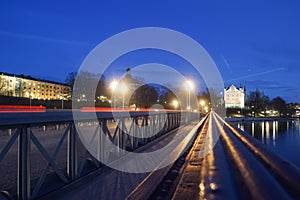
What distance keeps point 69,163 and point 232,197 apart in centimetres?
563

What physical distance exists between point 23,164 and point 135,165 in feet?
14.8

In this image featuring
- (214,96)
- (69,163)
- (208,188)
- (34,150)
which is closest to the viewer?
(208,188)

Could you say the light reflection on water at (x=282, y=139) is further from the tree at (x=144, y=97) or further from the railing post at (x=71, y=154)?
the tree at (x=144, y=97)

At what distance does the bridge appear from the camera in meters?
1.76

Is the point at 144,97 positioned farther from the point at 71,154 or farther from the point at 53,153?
the point at 53,153

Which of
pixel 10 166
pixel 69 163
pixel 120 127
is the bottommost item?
pixel 10 166

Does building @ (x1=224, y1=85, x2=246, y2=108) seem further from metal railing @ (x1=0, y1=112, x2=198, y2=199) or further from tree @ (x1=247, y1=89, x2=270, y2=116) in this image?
metal railing @ (x1=0, y1=112, x2=198, y2=199)

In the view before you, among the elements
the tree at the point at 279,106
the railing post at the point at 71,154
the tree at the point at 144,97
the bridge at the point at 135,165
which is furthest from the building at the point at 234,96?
the railing post at the point at 71,154

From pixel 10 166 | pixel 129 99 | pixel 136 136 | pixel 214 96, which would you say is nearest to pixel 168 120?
pixel 136 136

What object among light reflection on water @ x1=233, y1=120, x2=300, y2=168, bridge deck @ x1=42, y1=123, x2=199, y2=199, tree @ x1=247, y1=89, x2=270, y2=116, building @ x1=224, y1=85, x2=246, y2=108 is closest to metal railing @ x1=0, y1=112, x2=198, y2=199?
bridge deck @ x1=42, y1=123, x2=199, y2=199

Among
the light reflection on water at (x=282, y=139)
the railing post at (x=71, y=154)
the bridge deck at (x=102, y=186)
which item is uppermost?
the railing post at (x=71, y=154)

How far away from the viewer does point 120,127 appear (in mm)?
10430

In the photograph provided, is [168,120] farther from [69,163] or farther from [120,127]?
[69,163]

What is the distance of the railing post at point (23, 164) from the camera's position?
4.93 metres
